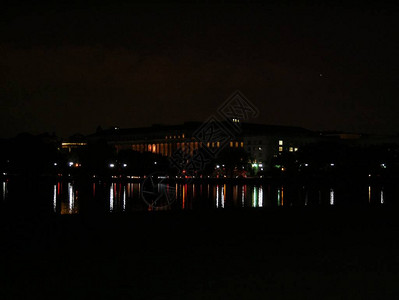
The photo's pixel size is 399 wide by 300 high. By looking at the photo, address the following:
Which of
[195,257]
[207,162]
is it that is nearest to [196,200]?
[195,257]

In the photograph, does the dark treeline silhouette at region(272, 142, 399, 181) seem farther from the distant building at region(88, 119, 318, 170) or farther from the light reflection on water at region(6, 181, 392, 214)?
the light reflection on water at region(6, 181, 392, 214)

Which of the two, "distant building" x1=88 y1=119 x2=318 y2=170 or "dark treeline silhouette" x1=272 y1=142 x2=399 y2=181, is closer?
"dark treeline silhouette" x1=272 y1=142 x2=399 y2=181

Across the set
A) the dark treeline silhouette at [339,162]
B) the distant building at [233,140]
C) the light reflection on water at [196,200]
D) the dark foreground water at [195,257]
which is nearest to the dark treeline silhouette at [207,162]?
the dark treeline silhouette at [339,162]

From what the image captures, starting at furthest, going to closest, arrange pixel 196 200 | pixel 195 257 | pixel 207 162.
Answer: pixel 207 162
pixel 196 200
pixel 195 257

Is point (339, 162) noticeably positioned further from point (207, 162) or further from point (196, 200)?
point (196, 200)

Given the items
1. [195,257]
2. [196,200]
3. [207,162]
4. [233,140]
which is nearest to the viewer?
[195,257]

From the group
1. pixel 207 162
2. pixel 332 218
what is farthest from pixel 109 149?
pixel 332 218

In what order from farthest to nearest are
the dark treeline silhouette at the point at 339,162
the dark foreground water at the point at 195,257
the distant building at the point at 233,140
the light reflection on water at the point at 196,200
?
the distant building at the point at 233,140, the dark treeline silhouette at the point at 339,162, the light reflection on water at the point at 196,200, the dark foreground water at the point at 195,257

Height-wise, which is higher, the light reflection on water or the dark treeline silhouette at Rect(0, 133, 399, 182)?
the dark treeline silhouette at Rect(0, 133, 399, 182)

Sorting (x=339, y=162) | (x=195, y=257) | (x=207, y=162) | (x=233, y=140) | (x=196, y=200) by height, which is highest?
(x=233, y=140)

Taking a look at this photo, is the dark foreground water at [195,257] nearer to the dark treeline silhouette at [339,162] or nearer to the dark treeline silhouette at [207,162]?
the dark treeline silhouette at [207,162]

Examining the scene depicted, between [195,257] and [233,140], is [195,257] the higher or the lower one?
the lower one

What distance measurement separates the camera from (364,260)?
986cm

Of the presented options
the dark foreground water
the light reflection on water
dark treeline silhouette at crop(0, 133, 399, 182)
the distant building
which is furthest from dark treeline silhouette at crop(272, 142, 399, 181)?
the dark foreground water
